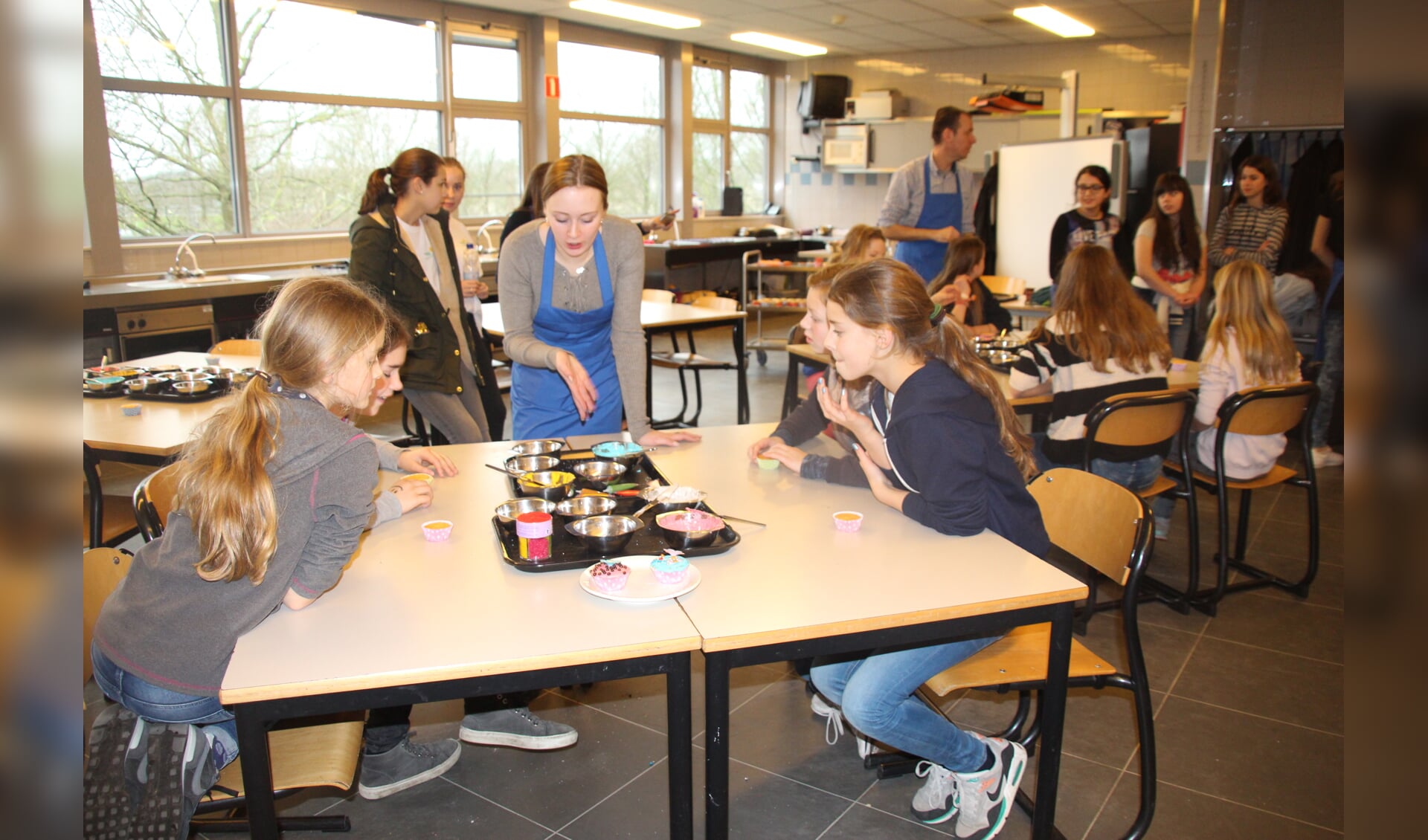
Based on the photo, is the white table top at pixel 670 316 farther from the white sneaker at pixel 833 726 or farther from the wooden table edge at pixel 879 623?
the wooden table edge at pixel 879 623

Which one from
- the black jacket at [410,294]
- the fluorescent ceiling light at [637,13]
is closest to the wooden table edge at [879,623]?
the black jacket at [410,294]

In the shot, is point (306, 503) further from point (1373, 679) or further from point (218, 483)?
point (1373, 679)

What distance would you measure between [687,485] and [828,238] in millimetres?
8882

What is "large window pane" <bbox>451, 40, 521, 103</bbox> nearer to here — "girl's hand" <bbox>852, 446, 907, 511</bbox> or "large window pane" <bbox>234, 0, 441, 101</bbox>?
"large window pane" <bbox>234, 0, 441, 101</bbox>

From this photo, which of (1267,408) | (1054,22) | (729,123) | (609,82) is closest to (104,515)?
(1267,408)

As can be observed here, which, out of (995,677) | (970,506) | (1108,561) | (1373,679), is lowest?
(995,677)

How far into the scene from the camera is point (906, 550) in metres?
1.85

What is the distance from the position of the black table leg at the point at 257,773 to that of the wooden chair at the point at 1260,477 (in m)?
2.79

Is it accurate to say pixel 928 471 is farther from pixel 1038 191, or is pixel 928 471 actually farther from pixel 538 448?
pixel 1038 191

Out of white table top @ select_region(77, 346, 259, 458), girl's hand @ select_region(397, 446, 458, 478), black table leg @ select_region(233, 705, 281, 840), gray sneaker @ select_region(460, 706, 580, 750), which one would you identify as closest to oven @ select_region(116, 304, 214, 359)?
white table top @ select_region(77, 346, 259, 458)

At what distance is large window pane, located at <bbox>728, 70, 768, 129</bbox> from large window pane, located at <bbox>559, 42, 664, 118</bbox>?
115cm

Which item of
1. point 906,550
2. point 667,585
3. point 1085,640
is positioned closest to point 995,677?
point 906,550

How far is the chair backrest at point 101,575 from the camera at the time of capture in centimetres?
171

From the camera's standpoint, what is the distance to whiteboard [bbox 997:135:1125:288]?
6.58 metres
